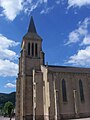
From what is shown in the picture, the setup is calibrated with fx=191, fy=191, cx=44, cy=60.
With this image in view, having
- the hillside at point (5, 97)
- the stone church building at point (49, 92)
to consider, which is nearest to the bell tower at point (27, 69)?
the stone church building at point (49, 92)

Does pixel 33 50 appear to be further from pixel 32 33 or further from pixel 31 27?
pixel 31 27

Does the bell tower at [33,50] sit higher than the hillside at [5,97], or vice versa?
the bell tower at [33,50]

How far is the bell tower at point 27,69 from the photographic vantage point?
47.6 meters

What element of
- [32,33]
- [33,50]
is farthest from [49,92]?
[32,33]

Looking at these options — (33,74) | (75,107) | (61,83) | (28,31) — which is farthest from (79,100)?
(28,31)

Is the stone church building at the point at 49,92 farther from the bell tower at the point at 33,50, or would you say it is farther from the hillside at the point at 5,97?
the hillside at the point at 5,97

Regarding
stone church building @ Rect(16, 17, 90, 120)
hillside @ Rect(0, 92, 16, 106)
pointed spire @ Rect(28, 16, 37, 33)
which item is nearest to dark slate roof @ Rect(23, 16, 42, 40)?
pointed spire @ Rect(28, 16, 37, 33)

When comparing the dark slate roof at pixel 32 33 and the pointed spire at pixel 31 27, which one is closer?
the dark slate roof at pixel 32 33

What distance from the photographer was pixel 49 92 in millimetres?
42969

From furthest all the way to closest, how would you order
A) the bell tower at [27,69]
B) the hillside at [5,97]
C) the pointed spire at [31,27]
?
the hillside at [5,97]
the pointed spire at [31,27]
the bell tower at [27,69]

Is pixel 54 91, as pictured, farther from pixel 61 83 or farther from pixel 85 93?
pixel 85 93

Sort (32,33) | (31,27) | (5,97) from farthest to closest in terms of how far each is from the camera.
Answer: (5,97), (31,27), (32,33)

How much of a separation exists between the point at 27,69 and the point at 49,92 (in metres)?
11.0

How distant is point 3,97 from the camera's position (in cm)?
17400
